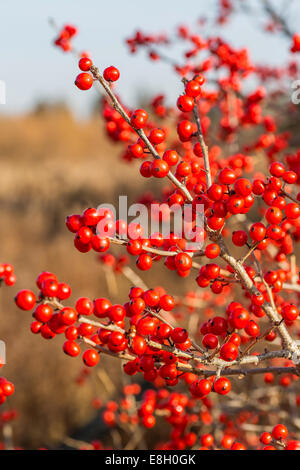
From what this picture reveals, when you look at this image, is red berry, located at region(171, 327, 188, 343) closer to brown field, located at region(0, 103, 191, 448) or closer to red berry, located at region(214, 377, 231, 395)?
red berry, located at region(214, 377, 231, 395)

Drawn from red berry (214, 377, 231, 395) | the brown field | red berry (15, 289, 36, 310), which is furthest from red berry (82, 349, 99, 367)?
the brown field

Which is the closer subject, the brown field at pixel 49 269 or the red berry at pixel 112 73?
the red berry at pixel 112 73

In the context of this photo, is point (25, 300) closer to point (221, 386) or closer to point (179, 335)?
point (179, 335)

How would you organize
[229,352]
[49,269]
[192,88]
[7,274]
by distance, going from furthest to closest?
[49,269]
[7,274]
[192,88]
[229,352]

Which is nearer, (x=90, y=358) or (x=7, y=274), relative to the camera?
(x=90, y=358)

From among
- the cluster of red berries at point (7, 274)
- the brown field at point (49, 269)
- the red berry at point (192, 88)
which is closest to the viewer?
the red berry at point (192, 88)

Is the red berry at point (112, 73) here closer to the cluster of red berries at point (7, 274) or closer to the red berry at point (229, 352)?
the cluster of red berries at point (7, 274)

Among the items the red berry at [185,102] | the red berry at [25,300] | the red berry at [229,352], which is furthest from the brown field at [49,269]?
the red berry at [229,352]

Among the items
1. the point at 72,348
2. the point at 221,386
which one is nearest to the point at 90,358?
the point at 72,348

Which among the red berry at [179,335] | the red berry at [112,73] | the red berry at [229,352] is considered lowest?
the red berry at [229,352]

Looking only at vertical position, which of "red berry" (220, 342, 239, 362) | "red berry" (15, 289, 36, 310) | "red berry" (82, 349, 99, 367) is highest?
"red berry" (15, 289, 36, 310)

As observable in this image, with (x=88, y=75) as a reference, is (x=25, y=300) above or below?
below
